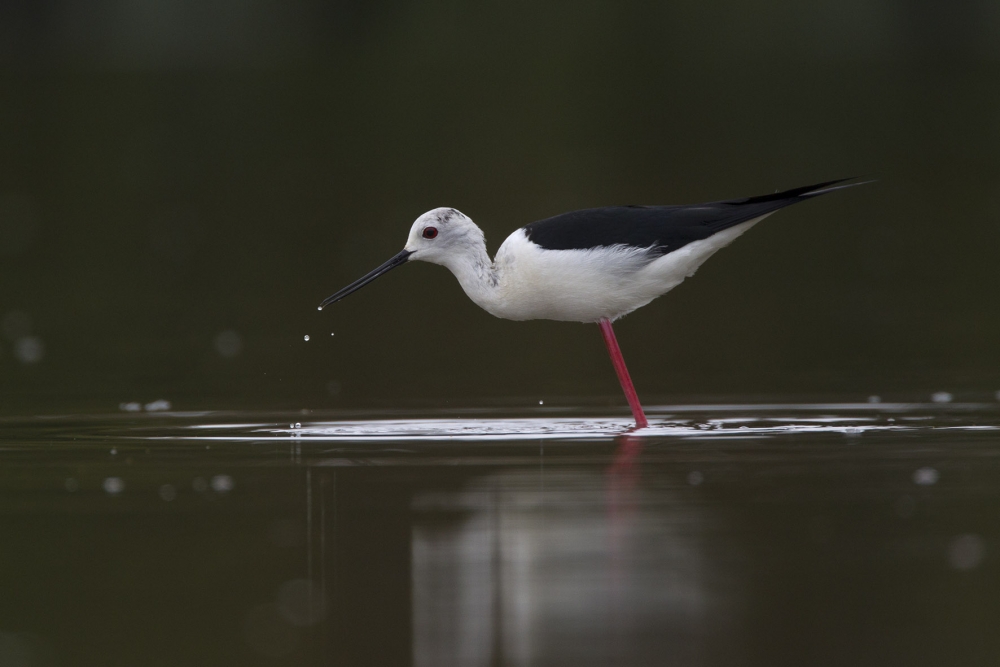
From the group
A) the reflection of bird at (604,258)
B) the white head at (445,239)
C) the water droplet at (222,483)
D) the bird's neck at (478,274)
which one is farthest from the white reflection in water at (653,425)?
the white head at (445,239)

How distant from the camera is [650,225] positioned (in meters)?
8.80

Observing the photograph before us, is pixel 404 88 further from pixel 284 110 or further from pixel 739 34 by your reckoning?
pixel 739 34

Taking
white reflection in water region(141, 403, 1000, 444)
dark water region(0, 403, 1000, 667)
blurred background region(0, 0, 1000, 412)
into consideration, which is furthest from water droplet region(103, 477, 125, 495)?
blurred background region(0, 0, 1000, 412)

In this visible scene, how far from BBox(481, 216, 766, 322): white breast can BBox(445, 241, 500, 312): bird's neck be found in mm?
46

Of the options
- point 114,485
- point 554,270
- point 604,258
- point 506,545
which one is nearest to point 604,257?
point 604,258

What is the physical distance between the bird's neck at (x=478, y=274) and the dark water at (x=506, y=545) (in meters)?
1.41

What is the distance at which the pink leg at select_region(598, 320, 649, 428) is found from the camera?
8078 millimetres

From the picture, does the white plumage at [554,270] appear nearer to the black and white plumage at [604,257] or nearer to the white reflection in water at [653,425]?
the black and white plumage at [604,257]

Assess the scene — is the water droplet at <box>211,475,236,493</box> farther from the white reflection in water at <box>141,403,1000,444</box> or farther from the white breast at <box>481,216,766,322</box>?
the white breast at <box>481,216,766,322</box>

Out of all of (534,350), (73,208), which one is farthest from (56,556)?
(73,208)

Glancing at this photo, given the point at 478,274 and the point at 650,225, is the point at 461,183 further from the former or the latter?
the point at 650,225

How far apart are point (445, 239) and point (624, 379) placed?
139 cm

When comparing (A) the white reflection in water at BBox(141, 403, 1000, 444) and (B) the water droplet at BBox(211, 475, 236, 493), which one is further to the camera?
(A) the white reflection in water at BBox(141, 403, 1000, 444)

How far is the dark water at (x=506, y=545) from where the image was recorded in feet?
13.9
